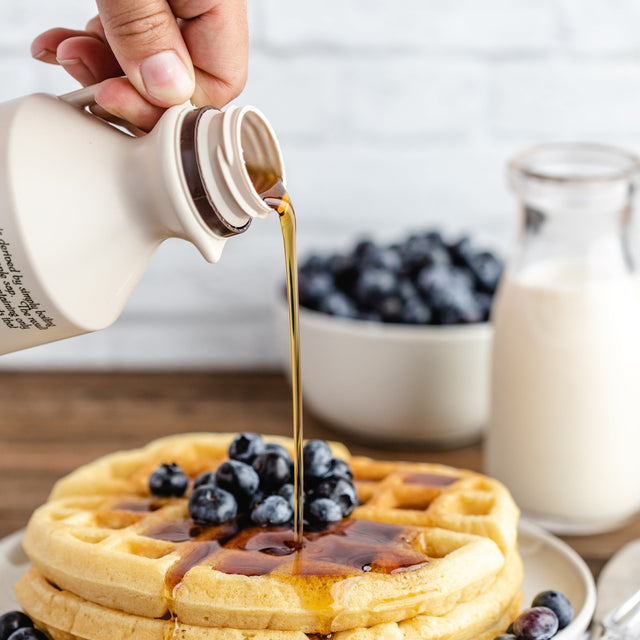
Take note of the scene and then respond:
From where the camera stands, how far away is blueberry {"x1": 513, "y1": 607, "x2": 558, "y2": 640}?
84cm

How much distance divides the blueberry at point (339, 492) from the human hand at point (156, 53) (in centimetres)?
39

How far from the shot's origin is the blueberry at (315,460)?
0.97 metres

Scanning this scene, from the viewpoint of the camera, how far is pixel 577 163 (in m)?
1.28

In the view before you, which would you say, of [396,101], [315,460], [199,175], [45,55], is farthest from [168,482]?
[396,101]

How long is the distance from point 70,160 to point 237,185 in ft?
0.44

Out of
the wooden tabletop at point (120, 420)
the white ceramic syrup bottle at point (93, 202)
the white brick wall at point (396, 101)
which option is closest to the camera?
the white ceramic syrup bottle at point (93, 202)

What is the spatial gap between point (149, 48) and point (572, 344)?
69 cm

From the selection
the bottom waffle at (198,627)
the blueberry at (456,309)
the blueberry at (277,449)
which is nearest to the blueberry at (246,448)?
the blueberry at (277,449)

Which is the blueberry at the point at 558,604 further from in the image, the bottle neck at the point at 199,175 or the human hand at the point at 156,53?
the human hand at the point at 156,53

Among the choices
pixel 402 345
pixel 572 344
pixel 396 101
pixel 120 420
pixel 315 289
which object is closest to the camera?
pixel 572 344

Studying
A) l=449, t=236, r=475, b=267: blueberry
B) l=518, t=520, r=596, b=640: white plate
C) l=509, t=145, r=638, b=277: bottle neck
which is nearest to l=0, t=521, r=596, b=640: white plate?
l=518, t=520, r=596, b=640: white plate

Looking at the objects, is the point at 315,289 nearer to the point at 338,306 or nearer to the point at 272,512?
the point at 338,306

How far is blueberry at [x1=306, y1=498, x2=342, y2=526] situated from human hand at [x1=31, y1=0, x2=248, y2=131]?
400mm

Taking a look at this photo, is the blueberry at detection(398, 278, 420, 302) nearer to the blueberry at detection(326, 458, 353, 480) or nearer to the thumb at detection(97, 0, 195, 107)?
the blueberry at detection(326, 458, 353, 480)
